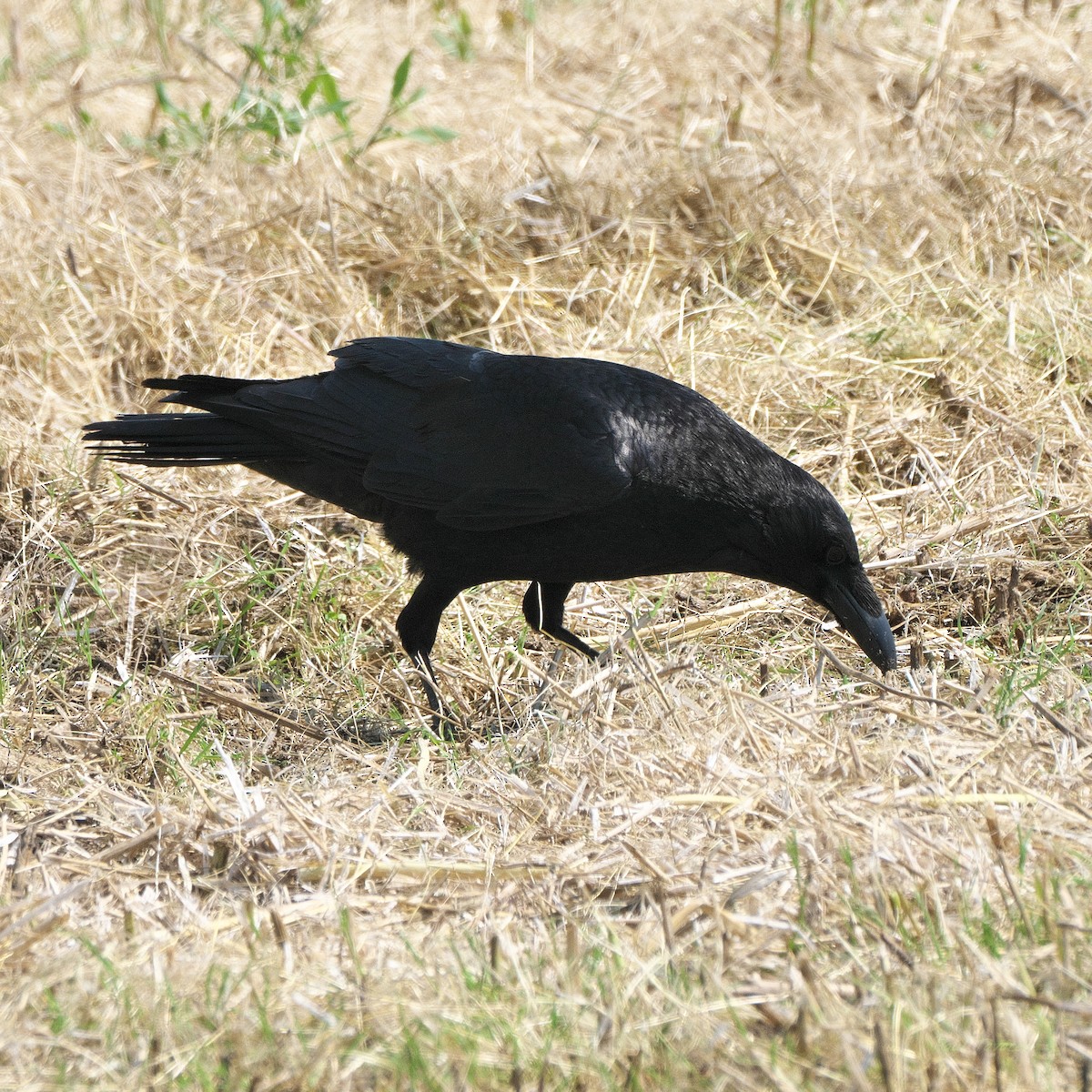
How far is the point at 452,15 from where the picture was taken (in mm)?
8484

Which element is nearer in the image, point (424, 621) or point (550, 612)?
point (424, 621)

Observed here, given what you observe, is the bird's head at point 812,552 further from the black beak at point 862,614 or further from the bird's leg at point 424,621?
the bird's leg at point 424,621

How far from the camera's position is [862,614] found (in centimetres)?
370

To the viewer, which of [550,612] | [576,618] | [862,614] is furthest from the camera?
[576,618]

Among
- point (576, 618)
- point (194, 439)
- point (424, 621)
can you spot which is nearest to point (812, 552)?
point (576, 618)

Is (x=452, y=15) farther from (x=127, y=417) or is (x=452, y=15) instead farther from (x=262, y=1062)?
(x=262, y=1062)

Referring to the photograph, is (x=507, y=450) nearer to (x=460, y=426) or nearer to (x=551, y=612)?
(x=460, y=426)

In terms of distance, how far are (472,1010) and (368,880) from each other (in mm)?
587

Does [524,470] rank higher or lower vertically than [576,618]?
higher

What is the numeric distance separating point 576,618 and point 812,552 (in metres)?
0.98

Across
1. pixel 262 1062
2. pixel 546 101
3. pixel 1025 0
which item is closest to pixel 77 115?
pixel 546 101

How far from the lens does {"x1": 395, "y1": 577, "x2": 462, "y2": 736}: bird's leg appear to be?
153 inches

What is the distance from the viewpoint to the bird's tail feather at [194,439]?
4.04m

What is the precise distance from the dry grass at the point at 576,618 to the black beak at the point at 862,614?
13 centimetres
